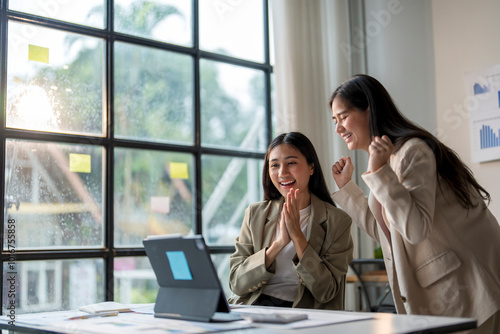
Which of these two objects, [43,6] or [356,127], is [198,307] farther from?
[43,6]

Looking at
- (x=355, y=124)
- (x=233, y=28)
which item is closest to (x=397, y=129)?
(x=355, y=124)

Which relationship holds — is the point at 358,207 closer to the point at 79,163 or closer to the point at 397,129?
the point at 397,129

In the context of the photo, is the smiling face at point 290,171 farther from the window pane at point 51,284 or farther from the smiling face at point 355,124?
the window pane at point 51,284

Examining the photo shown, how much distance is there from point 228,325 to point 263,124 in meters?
2.78

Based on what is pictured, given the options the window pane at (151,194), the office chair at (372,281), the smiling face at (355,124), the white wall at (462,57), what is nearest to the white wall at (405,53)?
the white wall at (462,57)

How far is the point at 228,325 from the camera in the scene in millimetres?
1422

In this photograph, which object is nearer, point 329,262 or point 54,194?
point 329,262

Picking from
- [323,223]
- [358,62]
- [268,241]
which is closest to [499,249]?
[323,223]

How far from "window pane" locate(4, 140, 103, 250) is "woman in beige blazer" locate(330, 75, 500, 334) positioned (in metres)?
1.97

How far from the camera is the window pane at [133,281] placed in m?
3.31

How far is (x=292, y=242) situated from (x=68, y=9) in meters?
1.93

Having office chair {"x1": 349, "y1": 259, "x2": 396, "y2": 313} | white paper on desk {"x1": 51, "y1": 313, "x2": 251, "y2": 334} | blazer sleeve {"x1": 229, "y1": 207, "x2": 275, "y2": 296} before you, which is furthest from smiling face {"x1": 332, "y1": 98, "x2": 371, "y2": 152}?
office chair {"x1": 349, "y1": 259, "x2": 396, "y2": 313}

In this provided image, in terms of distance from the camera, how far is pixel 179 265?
5.13ft

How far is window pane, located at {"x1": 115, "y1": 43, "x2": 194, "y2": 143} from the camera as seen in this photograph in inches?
135
